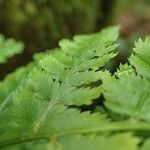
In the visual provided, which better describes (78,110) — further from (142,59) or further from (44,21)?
(44,21)

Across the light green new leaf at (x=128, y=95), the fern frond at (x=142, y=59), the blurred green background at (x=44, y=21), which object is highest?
the blurred green background at (x=44, y=21)

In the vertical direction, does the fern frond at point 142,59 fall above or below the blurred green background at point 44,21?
below

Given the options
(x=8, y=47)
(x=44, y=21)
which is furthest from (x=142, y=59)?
(x=44, y=21)

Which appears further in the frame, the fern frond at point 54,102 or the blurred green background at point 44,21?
the blurred green background at point 44,21

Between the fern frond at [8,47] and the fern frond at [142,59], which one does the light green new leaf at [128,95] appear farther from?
the fern frond at [8,47]

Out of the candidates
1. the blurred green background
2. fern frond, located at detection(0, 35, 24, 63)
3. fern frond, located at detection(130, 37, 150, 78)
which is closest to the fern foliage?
fern frond, located at detection(130, 37, 150, 78)

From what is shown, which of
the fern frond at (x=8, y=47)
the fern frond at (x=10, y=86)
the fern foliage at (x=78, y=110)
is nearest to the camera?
the fern foliage at (x=78, y=110)

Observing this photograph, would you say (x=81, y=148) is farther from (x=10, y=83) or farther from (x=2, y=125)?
(x=10, y=83)

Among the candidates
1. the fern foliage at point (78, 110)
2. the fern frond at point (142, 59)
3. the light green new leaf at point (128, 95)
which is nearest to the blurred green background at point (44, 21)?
the fern foliage at point (78, 110)

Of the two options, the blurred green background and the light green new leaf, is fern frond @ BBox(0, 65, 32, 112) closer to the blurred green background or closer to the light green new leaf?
the light green new leaf
